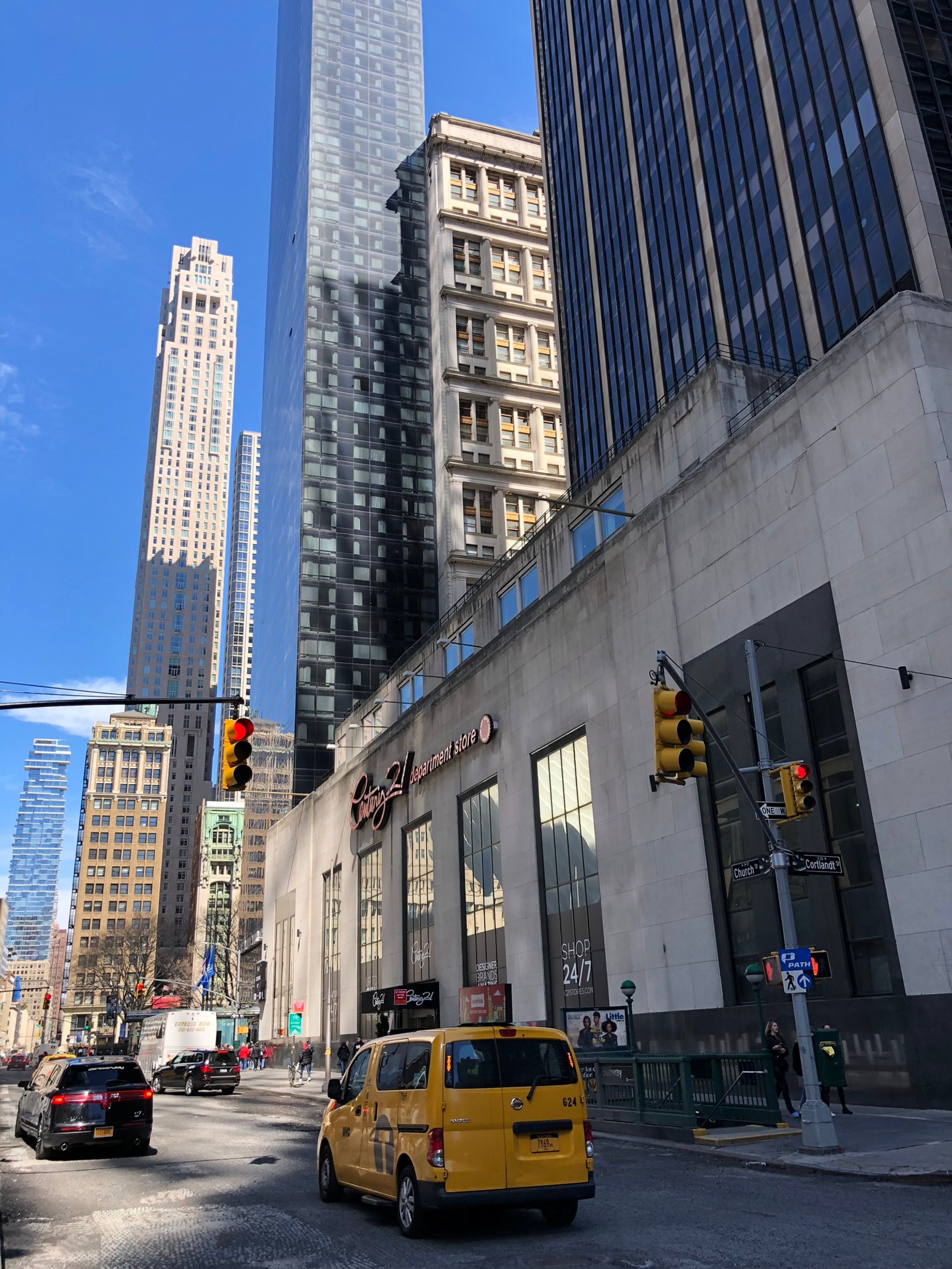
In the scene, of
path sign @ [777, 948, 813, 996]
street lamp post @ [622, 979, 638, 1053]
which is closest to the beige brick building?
street lamp post @ [622, 979, 638, 1053]

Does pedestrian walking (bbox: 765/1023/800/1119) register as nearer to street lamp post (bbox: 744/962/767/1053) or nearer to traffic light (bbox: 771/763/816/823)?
street lamp post (bbox: 744/962/767/1053)

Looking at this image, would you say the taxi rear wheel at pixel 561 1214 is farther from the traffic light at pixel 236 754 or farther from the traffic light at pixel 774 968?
the traffic light at pixel 236 754

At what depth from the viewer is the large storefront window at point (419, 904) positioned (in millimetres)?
46156

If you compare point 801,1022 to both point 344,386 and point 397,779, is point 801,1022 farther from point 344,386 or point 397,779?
point 344,386

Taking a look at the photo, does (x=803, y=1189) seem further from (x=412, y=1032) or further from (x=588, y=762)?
(x=588, y=762)

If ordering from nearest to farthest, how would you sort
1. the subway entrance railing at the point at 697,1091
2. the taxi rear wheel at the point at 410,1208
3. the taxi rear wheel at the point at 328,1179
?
the taxi rear wheel at the point at 410,1208
the taxi rear wheel at the point at 328,1179
the subway entrance railing at the point at 697,1091

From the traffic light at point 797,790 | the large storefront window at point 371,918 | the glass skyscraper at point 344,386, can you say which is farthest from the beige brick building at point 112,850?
the traffic light at point 797,790

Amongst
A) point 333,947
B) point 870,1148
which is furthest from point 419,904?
point 870,1148

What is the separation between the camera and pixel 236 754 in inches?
604

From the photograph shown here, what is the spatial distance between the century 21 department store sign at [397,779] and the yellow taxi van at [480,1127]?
2991 cm

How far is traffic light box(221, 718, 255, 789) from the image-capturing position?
15312 millimetres

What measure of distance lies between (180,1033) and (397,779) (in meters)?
16.2

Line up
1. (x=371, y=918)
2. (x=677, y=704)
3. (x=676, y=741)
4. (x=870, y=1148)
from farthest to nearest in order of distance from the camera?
(x=371, y=918), (x=870, y=1148), (x=677, y=704), (x=676, y=741)

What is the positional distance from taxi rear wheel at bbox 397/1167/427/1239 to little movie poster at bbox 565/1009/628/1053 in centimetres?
1383
